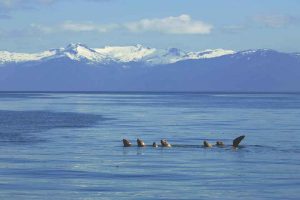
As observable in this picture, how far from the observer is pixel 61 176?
3972 cm

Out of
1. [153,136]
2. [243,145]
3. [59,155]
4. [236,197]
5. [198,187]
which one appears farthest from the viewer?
[153,136]

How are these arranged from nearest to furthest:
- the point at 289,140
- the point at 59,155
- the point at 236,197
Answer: the point at 236,197
the point at 59,155
the point at 289,140

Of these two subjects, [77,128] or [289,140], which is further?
[77,128]

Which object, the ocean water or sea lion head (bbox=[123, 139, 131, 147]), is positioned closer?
the ocean water

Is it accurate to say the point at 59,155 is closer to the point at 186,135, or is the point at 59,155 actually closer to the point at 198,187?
the point at 198,187

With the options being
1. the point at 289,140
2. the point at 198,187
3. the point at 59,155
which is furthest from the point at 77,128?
the point at 198,187

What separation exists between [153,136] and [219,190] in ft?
118

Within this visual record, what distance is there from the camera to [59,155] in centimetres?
5088

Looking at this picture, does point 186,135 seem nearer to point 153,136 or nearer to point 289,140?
point 153,136

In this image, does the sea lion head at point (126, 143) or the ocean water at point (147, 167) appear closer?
the ocean water at point (147, 167)

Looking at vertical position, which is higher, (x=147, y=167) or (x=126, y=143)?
(x=126, y=143)

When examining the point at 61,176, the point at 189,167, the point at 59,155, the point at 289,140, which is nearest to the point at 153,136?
the point at 289,140

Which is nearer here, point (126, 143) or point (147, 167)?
point (147, 167)

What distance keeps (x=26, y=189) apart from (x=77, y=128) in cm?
4855
